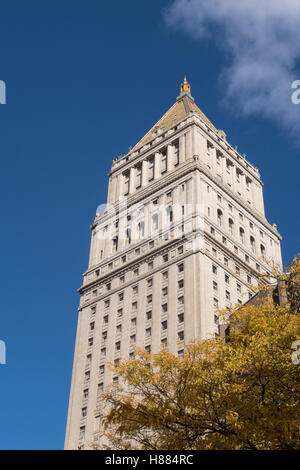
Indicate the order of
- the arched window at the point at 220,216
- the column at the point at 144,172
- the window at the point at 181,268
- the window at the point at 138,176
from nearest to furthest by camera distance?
1. the window at the point at 181,268
2. the arched window at the point at 220,216
3. the column at the point at 144,172
4. the window at the point at 138,176

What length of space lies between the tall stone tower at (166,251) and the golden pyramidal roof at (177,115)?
607 mm

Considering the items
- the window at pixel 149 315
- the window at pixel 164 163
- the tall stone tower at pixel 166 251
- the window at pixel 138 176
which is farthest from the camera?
the window at pixel 138 176

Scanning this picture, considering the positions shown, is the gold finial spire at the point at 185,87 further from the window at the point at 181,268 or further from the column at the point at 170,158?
the window at the point at 181,268

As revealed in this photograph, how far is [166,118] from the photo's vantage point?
99.0 metres

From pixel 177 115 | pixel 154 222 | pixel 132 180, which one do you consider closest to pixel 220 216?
pixel 154 222

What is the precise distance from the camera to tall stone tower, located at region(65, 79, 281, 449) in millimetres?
64375

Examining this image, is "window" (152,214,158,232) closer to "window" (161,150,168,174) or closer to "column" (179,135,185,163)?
"window" (161,150,168,174)

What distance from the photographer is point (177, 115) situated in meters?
96.4

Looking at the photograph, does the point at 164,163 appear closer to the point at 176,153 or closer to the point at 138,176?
the point at 176,153

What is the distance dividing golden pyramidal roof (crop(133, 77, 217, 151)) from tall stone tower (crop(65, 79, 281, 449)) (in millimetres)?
607

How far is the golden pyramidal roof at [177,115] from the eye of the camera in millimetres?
94062

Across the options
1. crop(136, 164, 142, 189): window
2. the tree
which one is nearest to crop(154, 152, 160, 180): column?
crop(136, 164, 142, 189): window

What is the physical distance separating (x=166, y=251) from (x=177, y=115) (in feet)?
112

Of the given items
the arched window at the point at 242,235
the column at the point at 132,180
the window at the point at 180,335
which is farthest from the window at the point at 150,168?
the window at the point at 180,335
